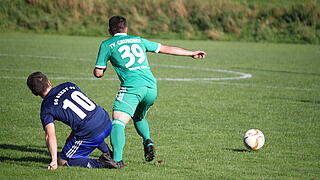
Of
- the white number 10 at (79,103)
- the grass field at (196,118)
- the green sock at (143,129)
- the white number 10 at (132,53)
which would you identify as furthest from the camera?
the green sock at (143,129)

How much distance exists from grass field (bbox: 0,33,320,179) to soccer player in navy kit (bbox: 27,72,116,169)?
24cm

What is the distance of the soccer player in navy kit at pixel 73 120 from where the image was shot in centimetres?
653

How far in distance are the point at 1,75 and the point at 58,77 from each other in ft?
4.65

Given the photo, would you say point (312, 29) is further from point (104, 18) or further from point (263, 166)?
point (263, 166)

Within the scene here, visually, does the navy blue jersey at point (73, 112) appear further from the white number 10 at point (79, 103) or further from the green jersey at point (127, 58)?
the green jersey at point (127, 58)

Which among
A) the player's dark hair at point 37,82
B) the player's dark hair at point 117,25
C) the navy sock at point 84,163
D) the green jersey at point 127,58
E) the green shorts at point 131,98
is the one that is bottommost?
the navy sock at point 84,163

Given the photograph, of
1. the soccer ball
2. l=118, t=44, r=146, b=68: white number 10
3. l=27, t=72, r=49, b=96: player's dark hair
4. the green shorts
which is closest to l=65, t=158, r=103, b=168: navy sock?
the green shorts

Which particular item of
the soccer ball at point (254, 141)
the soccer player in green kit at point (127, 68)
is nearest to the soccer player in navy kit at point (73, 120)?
the soccer player in green kit at point (127, 68)

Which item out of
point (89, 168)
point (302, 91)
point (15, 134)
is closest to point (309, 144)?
point (89, 168)

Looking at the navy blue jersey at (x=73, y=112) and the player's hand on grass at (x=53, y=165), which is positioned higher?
the navy blue jersey at (x=73, y=112)

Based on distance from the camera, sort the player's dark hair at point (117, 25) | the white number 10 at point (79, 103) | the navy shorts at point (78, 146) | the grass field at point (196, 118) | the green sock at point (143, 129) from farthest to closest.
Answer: the green sock at point (143, 129) < the player's dark hair at point (117, 25) < the grass field at point (196, 118) < the navy shorts at point (78, 146) < the white number 10 at point (79, 103)

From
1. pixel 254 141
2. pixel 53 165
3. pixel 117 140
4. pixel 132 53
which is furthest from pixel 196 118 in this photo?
pixel 53 165

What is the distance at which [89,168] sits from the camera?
6.84 meters

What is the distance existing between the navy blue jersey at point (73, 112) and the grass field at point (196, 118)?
0.46m
